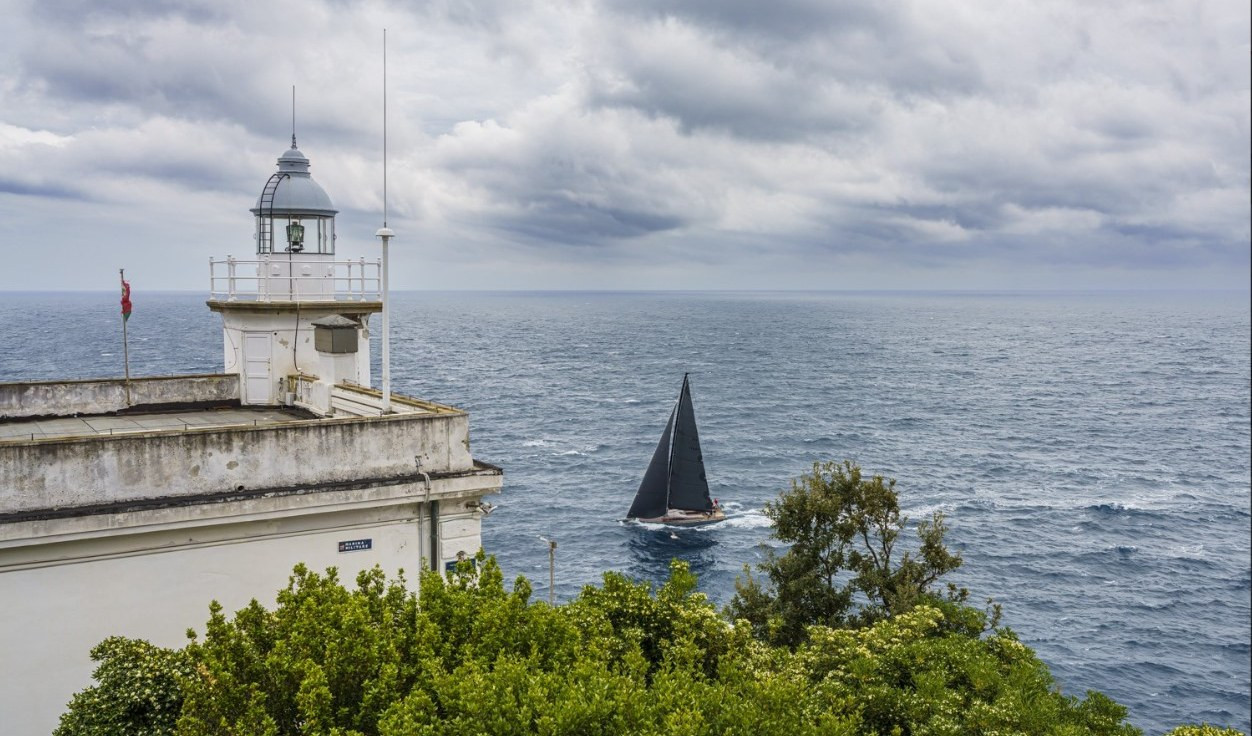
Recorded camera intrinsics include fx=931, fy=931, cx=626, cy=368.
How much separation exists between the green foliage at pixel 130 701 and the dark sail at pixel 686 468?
46.3 meters

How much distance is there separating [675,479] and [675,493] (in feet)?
2.96

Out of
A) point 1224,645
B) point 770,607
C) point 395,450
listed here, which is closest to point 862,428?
point 1224,645

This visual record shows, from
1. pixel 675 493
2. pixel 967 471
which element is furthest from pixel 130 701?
pixel 967 471

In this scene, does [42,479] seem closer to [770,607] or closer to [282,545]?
[282,545]

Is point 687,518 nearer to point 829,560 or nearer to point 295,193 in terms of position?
point 829,560

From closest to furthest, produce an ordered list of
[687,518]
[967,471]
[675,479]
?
[687,518] → [675,479] → [967,471]

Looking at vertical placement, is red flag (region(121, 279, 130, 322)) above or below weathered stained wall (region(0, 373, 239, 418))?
above

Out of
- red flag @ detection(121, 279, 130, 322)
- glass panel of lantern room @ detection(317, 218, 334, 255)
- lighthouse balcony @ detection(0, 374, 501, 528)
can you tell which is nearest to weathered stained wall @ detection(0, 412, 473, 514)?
lighthouse balcony @ detection(0, 374, 501, 528)

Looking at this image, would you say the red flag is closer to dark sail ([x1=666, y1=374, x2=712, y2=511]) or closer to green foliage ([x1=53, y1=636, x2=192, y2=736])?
green foliage ([x1=53, y1=636, x2=192, y2=736])

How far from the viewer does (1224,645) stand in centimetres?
4412

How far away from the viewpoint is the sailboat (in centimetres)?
5894

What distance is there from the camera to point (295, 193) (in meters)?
25.3

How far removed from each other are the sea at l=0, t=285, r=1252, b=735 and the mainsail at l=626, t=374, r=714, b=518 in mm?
1811

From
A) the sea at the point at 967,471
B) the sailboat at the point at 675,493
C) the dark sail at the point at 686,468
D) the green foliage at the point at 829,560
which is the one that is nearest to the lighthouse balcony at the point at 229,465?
the green foliage at the point at 829,560
